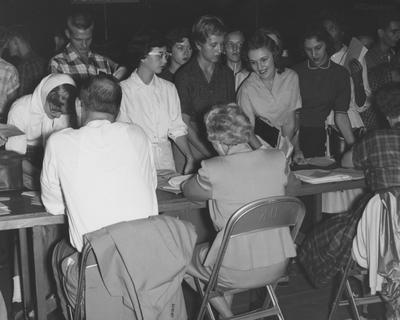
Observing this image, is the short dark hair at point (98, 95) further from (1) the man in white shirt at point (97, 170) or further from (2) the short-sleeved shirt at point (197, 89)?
(2) the short-sleeved shirt at point (197, 89)

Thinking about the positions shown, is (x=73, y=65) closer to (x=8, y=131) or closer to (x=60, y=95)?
(x=60, y=95)

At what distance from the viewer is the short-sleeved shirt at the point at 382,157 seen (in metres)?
2.96

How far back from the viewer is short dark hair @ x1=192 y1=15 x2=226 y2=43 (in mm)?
4191

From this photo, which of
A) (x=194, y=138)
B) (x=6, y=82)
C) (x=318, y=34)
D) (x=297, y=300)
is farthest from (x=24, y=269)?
(x=318, y=34)

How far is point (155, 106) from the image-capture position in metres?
3.88

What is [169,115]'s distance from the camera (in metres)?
3.94

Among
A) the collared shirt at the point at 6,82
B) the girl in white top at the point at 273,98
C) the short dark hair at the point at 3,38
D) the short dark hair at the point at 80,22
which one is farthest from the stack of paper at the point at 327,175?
the short dark hair at the point at 3,38

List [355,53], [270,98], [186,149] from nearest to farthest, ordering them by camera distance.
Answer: [186,149] → [270,98] → [355,53]

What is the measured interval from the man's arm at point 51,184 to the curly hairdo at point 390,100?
5.15 feet

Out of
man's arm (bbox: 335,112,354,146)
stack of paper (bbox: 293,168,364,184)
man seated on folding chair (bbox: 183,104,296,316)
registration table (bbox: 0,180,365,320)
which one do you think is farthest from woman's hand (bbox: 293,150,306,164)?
man seated on folding chair (bbox: 183,104,296,316)

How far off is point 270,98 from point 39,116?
4.80 ft

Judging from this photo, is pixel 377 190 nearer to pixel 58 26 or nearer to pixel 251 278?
pixel 251 278

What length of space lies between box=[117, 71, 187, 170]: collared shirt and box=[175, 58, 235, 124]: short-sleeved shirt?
0.27 meters

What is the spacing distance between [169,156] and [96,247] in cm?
157
